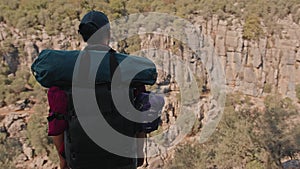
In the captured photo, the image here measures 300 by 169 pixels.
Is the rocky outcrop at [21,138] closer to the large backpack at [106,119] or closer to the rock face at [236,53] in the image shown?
the rock face at [236,53]

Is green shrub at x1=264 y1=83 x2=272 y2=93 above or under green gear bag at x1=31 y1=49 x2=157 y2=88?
under

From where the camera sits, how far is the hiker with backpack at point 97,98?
3.24 feet

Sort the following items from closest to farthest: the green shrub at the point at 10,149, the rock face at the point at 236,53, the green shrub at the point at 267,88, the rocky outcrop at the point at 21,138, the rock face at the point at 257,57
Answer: the green shrub at the point at 10,149 → the rocky outcrop at the point at 21,138 → the rock face at the point at 236,53 → the rock face at the point at 257,57 → the green shrub at the point at 267,88

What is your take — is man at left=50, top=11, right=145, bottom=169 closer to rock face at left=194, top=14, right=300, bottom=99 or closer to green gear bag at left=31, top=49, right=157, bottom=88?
green gear bag at left=31, top=49, right=157, bottom=88

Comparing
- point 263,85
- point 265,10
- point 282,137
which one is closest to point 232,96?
point 263,85

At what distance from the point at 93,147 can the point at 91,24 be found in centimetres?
37

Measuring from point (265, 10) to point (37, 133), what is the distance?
37.8 feet

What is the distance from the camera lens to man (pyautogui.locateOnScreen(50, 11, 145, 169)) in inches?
40.9

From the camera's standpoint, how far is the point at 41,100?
13.3 meters

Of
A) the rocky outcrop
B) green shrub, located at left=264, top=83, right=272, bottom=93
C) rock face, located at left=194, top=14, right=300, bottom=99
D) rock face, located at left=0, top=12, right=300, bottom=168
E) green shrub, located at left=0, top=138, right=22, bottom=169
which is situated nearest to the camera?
green shrub, located at left=0, top=138, right=22, bottom=169

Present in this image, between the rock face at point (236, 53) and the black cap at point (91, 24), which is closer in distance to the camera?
the black cap at point (91, 24)

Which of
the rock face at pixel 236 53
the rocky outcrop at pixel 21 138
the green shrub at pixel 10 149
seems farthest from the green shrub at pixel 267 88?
the green shrub at pixel 10 149

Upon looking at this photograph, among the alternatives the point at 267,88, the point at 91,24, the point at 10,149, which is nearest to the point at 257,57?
the point at 267,88

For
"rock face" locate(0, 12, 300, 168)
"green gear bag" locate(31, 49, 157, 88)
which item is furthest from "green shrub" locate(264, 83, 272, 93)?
"green gear bag" locate(31, 49, 157, 88)
